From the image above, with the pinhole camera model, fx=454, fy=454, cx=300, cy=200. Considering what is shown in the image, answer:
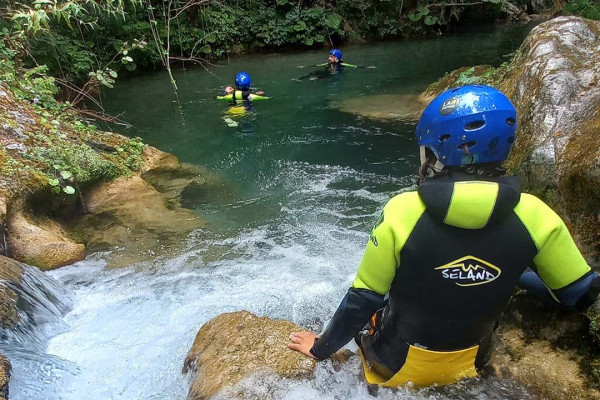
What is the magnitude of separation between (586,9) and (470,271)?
15.5 m

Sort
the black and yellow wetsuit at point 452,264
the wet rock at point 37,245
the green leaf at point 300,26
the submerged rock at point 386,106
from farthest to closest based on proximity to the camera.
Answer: the green leaf at point 300,26 → the submerged rock at point 386,106 → the wet rock at point 37,245 → the black and yellow wetsuit at point 452,264

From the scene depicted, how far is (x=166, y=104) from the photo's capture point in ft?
38.0

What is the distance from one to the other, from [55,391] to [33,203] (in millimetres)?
2970

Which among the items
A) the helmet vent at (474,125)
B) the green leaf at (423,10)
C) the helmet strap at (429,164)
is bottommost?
the green leaf at (423,10)

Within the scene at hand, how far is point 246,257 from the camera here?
4953 millimetres

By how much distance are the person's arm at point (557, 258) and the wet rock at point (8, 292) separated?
3.46m

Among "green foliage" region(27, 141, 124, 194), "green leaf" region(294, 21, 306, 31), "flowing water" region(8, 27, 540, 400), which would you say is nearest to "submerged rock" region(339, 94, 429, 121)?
"flowing water" region(8, 27, 540, 400)

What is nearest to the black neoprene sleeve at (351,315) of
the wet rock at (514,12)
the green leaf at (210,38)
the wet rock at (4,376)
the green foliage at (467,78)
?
the wet rock at (4,376)

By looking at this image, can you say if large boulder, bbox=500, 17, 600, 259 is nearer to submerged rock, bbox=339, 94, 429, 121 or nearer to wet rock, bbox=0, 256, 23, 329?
wet rock, bbox=0, 256, 23, 329

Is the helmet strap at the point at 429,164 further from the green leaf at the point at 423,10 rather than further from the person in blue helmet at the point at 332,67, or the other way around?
the green leaf at the point at 423,10

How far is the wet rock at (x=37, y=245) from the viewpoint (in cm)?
463

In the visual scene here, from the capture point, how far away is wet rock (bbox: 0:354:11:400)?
2336 mm

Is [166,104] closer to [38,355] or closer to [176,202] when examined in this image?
[176,202]

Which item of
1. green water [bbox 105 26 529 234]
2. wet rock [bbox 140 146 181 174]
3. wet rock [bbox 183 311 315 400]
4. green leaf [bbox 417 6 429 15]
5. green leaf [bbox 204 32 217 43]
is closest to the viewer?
wet rock [bbox 183 311 315 400]
